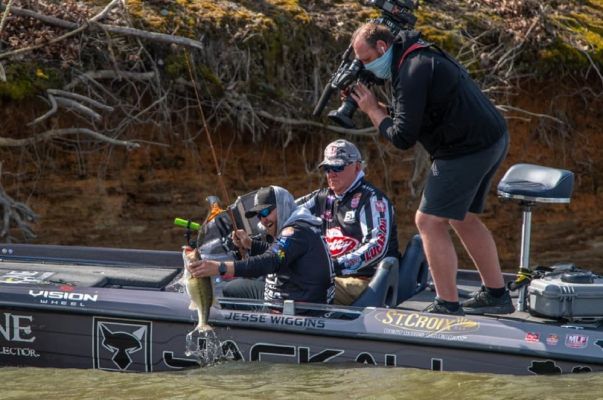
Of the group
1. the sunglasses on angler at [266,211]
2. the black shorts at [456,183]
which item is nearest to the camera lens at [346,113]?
the black shorts at [456,183]

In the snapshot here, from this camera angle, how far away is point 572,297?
20.6ft

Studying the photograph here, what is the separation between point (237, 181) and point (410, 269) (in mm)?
3195

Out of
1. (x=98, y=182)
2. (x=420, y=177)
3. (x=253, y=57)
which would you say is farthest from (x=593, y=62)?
(x=98, y=182)

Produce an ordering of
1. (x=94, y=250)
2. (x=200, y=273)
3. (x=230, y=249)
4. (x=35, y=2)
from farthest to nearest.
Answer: (x=35, y=2)
(x=94, y=250)
(x=230, y=249)
(x=200, y=273)

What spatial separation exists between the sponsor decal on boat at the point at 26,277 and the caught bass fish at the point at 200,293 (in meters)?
1.15

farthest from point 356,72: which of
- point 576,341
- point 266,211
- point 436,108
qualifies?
point 576,341

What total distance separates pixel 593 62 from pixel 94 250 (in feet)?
16.7

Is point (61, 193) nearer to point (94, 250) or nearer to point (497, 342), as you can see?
point (94, 250)

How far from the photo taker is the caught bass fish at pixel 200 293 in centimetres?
593

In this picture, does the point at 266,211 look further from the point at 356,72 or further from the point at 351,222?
the point at 356,72

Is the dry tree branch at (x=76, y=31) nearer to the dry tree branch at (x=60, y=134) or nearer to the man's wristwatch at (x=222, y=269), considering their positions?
the dry tree branch at (x=60, y=134)

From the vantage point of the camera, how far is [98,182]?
30.9ft

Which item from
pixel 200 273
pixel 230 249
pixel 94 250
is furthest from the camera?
pixel 94 250

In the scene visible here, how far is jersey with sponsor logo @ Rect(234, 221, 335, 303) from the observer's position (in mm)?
6203
